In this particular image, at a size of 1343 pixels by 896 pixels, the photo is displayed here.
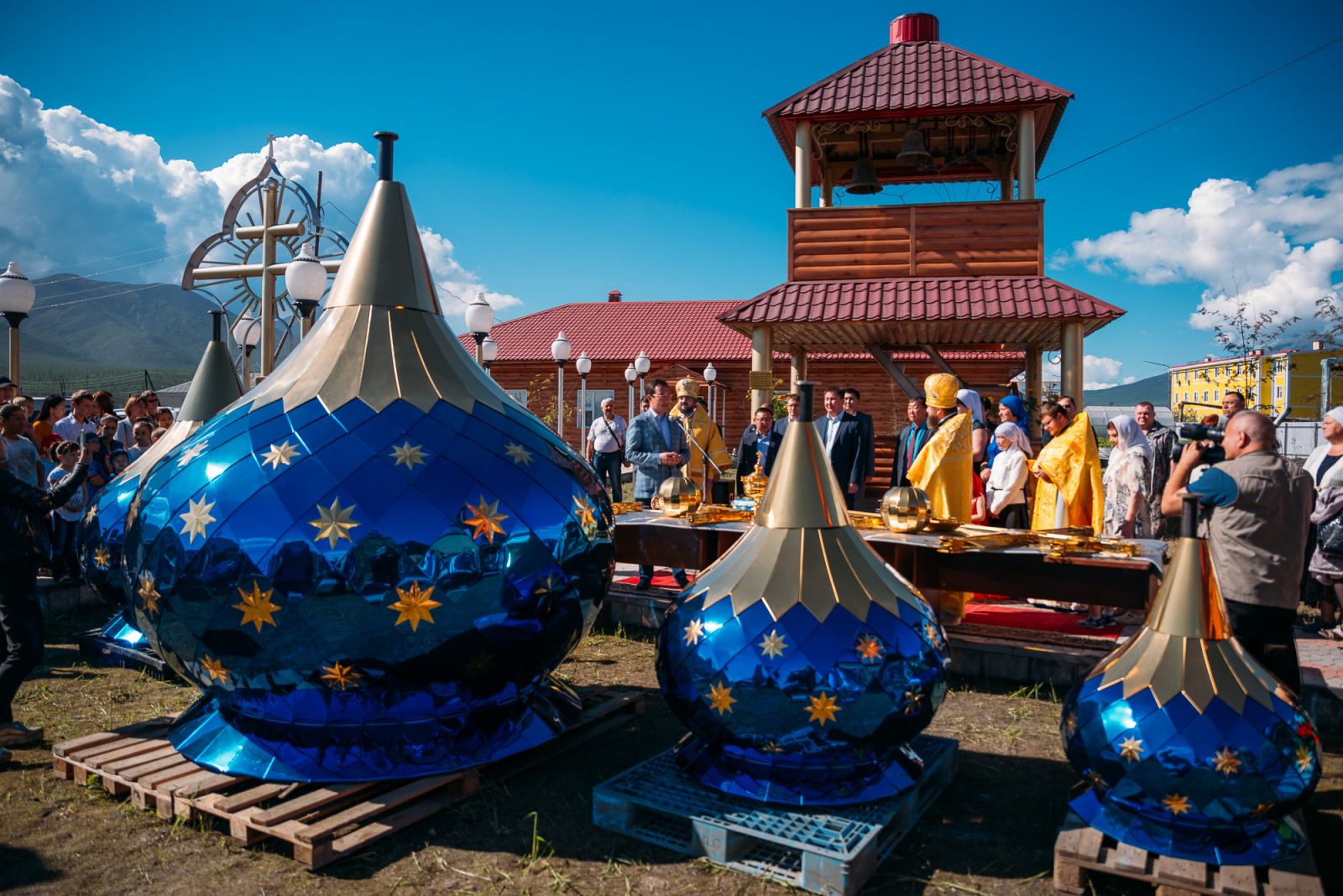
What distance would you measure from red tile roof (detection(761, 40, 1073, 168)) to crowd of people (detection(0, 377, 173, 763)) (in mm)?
9682

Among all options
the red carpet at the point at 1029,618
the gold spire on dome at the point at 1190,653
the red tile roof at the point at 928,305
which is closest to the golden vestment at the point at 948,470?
the red carpet at the point at 1029,618

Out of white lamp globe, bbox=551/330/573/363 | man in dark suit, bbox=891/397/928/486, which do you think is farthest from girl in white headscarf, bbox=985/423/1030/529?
white lamp globe, bbox=551/330/573/363

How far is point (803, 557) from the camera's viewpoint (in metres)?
3.77

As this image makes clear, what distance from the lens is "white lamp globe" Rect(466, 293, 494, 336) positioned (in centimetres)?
1233

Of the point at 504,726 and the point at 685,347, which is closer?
the point at 504,726

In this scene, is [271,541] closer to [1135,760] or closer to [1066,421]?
[1135,760]

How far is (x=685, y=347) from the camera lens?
3356cm

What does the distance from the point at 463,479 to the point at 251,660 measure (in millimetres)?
1096

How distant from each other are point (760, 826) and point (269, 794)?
80.6 inches

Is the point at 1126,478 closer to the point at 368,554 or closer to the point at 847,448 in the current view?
the point at 847,448

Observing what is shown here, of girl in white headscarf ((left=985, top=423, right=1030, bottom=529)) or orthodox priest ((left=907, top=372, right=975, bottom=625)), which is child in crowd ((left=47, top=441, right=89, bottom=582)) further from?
girl in white headscarf ((left=985, top=423, right=1030, bottom=529))

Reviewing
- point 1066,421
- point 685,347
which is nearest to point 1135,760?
point 1066,421

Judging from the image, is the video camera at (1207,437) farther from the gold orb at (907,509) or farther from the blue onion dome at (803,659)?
the gold orb at (907,509)

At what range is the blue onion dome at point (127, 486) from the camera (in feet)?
19.3
